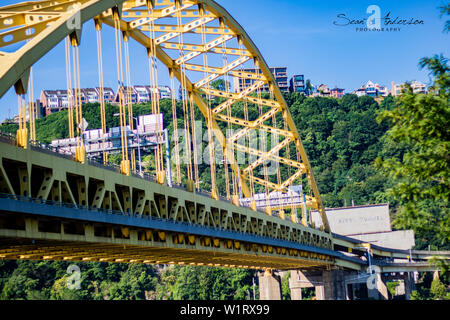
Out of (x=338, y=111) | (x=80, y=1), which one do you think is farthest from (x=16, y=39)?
(x=338, y=111)

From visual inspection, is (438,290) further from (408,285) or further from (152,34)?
(152,34)

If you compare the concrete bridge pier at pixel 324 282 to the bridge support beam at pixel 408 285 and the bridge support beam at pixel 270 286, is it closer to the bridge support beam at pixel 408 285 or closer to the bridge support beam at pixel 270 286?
the bridge support beam at pixel 270 286

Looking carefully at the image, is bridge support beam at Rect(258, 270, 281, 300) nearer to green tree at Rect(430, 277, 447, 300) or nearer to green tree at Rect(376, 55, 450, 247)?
green tree at Rect(430, 277, 447, 300)

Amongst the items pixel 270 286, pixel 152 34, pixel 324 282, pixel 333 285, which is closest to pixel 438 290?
pixel 324 282

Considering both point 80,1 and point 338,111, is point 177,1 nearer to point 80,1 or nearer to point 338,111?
point 80,1

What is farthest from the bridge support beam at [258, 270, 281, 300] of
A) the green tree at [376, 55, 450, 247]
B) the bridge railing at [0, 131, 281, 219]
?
the green tree at [376, 55, 450, 247]

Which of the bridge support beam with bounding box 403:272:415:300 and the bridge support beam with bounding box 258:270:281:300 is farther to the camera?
the bridge support beam with bounding box 403:272:415:300

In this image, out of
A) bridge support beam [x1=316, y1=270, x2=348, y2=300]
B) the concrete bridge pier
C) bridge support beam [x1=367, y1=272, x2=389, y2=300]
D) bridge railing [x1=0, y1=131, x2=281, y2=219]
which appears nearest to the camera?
bridge railing [x1=0, y1=131, x2=281, y2=219]

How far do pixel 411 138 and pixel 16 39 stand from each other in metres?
14.5

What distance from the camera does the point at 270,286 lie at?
3711 inches

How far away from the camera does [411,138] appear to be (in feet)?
76.9

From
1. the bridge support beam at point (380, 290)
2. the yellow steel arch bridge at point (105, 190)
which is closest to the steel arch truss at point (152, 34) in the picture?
the yellow steel arch bridge at point (105, 190)

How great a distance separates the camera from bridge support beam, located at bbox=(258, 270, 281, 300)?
93.6m

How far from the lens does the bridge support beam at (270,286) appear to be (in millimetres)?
93631
